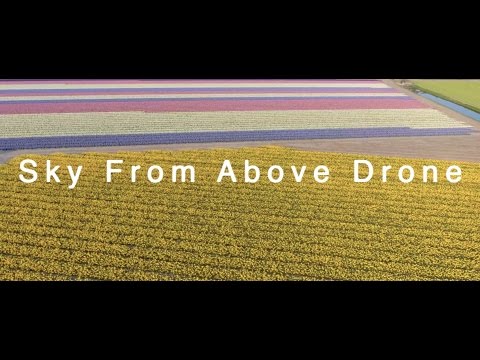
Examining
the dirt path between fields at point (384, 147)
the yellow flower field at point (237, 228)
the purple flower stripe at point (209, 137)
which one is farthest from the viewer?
the purple flower stripe at point (209, 137)

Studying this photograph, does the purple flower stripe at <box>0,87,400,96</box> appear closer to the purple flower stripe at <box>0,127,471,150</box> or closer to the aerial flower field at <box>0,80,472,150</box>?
the aerial flower field at <box>0,80,472,150</box>

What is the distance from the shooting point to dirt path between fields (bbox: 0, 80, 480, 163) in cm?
1466

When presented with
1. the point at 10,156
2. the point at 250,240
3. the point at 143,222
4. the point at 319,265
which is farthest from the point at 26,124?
the point at 319,265

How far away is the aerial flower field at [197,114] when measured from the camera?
16.4 m

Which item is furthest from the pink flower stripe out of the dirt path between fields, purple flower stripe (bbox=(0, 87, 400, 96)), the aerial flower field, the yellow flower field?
Answer: the yellow flower field

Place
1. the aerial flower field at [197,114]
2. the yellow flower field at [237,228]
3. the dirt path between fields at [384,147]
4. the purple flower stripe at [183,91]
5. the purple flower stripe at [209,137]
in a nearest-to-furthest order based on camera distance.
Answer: the yellow flower field at [237,228] < the dirt path between fields at [384,147] < the purple flower stripe at [209,137] < the aerial flower field at [197,114] < the purple flower stripe at [183,91]

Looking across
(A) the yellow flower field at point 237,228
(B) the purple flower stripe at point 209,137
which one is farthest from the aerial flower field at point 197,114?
(A) the yellow flower field at point 237,228

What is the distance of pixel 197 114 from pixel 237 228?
37.6 ft

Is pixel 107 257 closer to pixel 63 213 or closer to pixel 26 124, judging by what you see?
pixel 63 213

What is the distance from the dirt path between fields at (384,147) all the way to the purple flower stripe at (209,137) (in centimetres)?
38

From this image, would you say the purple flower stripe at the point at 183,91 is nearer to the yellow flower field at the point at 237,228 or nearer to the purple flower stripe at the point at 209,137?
the purple flower stripe at the point at 209,137

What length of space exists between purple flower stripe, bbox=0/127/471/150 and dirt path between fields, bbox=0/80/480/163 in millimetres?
375

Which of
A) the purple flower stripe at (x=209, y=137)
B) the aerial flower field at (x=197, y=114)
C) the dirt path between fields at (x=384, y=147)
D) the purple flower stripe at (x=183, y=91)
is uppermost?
the purple flower stripe at (x=183, y=91)

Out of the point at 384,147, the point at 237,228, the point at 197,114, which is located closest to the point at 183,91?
the point at 197,114
